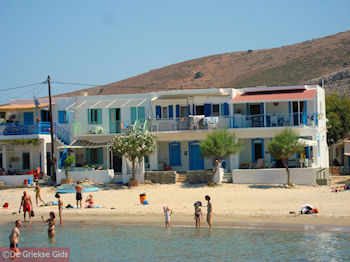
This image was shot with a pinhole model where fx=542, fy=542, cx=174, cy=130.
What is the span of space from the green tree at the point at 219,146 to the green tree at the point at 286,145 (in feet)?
7.91

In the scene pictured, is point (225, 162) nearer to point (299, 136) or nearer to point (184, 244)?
point (299, 136)

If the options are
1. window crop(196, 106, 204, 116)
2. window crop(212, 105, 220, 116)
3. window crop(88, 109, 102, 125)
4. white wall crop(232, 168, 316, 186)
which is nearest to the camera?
white wall crop(232, 168, 316, 186)

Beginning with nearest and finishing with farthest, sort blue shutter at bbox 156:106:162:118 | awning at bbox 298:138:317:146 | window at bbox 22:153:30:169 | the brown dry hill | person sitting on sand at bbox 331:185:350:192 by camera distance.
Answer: person sitting on sand at bbox 331:185:350:192 < awning at bbox 298:138:317:146 < blue shutter at bbox 156:106:162:118 < window at bbox 22:153:30:169 < the brown dry hill

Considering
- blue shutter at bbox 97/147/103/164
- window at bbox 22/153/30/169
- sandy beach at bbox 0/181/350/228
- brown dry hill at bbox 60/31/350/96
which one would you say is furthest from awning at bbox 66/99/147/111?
brown dry hill at bbox 60/31/350/96

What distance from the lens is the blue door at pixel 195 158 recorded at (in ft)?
121

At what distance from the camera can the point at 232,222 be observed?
24250 mm

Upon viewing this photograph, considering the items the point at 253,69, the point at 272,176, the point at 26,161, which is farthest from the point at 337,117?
the point at 253,69

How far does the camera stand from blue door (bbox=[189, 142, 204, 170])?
37000mm

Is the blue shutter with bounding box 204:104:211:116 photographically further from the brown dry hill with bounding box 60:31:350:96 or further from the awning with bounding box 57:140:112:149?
the brown dry hill with bounding box 60:31:350:96

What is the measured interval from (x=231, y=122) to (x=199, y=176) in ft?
14.2

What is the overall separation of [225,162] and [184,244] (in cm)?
1541

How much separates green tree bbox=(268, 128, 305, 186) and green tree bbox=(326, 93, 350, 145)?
55.3ft

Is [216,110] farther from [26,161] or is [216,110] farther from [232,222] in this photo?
[26,161]

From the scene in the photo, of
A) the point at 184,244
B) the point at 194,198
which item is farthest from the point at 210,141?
the point at 184,244
